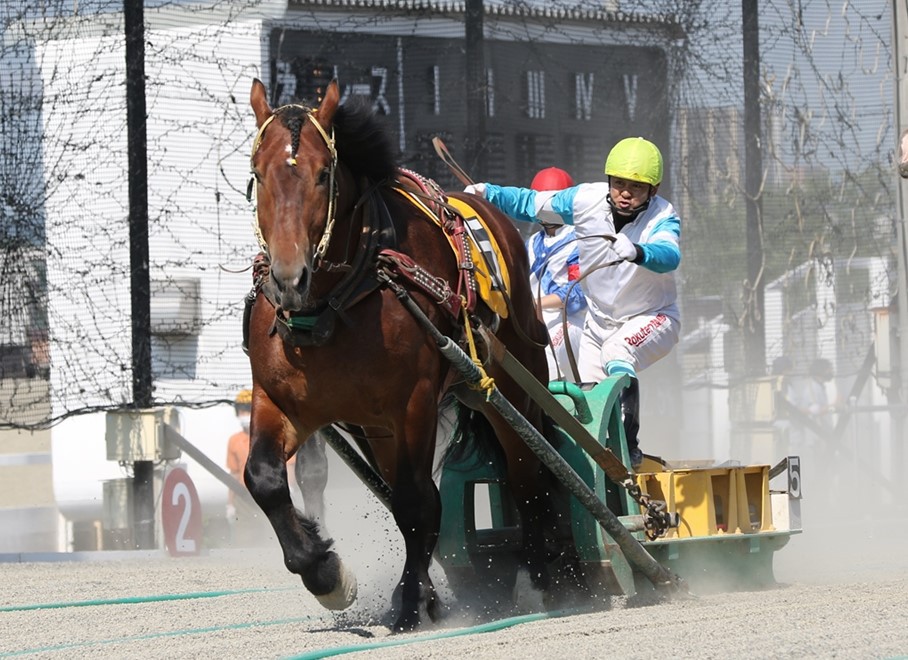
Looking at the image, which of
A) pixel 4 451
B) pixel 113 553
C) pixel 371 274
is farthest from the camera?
pixel 4 451

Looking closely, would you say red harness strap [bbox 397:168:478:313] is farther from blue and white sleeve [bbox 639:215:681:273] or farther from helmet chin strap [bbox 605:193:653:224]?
helmet chin strap [bbox 605:193:653:224]

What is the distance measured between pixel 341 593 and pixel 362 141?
1.54 metres

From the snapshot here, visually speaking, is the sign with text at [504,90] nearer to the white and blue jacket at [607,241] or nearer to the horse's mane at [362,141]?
the white and blue jacket at [607,241]

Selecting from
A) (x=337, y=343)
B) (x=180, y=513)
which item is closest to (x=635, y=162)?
(x=337, y=343)

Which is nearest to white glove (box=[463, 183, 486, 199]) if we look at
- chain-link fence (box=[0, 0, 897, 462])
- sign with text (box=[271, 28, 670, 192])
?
chain-link fence (box=[0, 0, 897, 462])

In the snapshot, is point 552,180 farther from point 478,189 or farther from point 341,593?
point 341,593

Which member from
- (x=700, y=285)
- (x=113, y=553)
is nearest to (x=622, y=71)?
(x=700, y=285)

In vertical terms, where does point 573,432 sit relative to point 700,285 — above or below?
below

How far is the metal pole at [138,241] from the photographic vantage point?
31.7ft

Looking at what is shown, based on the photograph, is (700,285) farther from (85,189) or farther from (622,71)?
(85,189)

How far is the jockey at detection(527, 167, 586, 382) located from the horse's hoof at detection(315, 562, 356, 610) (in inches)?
74.4

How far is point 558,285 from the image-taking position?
7270 millimetres

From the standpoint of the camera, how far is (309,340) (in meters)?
4.79

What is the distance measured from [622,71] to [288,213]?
6923 millimetres
